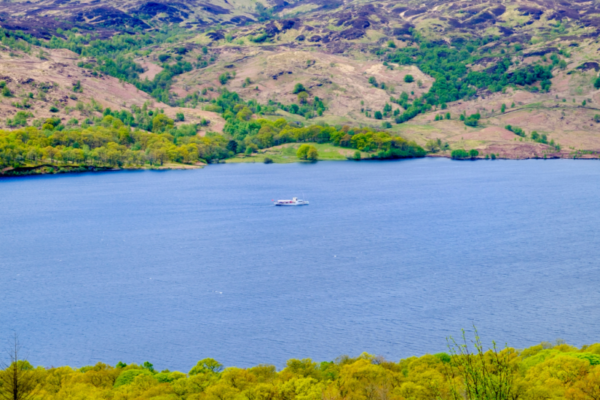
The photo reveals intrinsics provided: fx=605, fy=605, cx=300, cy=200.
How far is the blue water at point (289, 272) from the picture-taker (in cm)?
5912

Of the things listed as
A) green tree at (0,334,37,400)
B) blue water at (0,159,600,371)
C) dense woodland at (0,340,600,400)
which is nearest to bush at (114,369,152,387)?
dense woodland at (0,340,600,400)

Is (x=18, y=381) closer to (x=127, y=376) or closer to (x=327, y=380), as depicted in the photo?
(x=127, y=376)

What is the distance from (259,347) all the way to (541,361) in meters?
25.5

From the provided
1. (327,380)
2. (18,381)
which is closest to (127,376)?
(18,381)

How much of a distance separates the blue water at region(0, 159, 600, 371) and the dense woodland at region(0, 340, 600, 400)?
10.0 m

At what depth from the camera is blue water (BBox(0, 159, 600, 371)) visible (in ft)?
194

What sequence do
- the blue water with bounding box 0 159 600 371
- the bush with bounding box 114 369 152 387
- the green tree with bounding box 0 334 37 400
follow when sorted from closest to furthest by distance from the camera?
1. the green tree with bounding box 0 334 37 400
2. the bush with bounding box 114 369 152 387
3. the blue water with bounding box 0 159 600 371

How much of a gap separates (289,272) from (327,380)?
37445 mm

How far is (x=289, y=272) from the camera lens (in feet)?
263

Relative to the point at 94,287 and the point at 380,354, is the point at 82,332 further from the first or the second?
the point at 380,354

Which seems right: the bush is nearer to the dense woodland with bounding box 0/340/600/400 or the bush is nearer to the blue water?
the dense woodland with bounding box 0/340/600/400

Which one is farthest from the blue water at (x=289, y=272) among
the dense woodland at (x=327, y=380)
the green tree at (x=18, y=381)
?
the green tree at (x=18, y=381)

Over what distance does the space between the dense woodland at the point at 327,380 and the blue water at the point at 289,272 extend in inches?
395

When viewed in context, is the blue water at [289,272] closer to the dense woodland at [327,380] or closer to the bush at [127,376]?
the dense woodland at [327,380]
